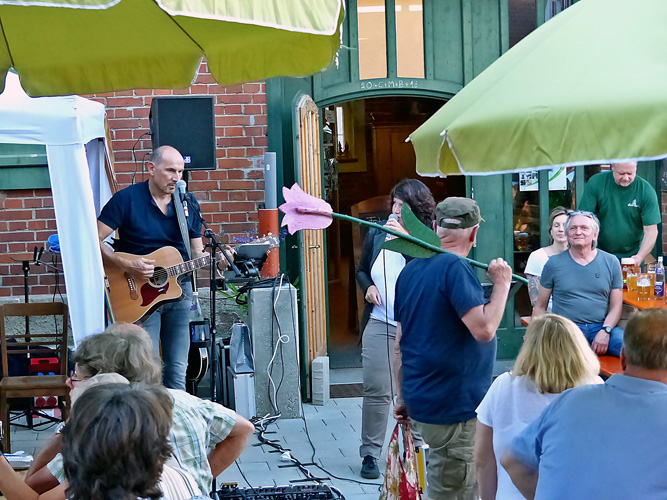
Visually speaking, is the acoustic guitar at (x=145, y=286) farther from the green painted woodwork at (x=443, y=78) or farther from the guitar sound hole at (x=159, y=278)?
the green painted woodwork at (x=443, y=78)

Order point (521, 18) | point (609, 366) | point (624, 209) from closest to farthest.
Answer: point (609, 366), point (624, 209), point (521, 18)

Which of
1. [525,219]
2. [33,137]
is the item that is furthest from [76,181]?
[525,219]

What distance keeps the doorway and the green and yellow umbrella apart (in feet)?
19.9

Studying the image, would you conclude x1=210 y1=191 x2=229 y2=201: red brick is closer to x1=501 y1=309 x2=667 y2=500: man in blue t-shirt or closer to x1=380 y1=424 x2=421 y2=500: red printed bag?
x1=380 y1=424 x2=421 y2=500: red printed bag

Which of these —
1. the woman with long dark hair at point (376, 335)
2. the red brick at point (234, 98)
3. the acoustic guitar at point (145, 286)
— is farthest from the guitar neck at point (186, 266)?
the red brick at point (234, 98)

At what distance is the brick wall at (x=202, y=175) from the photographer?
7.48 metres

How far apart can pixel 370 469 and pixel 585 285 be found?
1808 mm

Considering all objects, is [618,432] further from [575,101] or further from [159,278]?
[159,278]

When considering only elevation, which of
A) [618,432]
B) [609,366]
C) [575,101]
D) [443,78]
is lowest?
[609,366]

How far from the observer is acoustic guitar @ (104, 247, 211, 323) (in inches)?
237

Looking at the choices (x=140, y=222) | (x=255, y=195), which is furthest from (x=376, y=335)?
(x=255, y=195)

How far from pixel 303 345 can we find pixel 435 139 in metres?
4.52

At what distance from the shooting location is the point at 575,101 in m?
2.61

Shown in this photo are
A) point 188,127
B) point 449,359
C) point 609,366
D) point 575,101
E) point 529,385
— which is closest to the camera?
point 575,101
